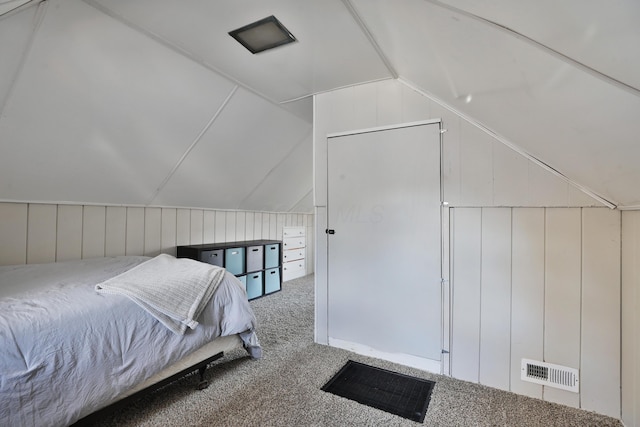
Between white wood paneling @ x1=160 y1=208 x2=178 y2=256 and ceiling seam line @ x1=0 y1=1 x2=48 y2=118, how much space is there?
5.66 feet

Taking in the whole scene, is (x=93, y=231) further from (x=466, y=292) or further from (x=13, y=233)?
(x=466, y=292)

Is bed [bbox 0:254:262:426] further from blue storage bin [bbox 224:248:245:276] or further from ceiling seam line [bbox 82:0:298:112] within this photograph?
blue storage bin [bbox 224:248:245:276]

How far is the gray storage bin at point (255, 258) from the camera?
3.89 metres

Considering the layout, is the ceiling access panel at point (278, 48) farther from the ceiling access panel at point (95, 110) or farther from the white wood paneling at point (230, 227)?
the white wood paneling at point (230, 227)

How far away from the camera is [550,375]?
181cm

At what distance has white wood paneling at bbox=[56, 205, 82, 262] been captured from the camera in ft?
8.41

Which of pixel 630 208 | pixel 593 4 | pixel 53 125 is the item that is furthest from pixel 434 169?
pixel 53 125

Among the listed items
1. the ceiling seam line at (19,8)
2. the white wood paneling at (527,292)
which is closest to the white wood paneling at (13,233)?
the ceiling seam line at (19,8)

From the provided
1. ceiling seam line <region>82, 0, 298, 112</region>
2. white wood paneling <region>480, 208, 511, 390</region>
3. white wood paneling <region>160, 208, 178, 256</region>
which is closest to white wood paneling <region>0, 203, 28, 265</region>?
white wood paneling <region>160, 208, 178, 256</region>

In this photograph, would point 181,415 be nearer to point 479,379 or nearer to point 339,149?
point 479,379

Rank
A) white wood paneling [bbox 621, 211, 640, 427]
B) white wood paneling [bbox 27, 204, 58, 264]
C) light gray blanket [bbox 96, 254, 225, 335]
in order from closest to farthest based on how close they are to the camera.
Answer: white wood paneling [bbox 621, 211, 640, 427], light gray blanket [bbox 96, 254, 225, 335], white wood paneling [bbox 27, 204, 58, 264]

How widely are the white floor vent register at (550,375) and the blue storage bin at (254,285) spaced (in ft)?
9.40

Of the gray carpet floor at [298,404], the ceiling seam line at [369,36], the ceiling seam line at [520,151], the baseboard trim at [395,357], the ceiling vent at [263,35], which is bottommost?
the gray carpet floor at [298,404]

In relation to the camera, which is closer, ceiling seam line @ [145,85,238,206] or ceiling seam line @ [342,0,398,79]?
ceiling seam line @ [342,0,398,79]
